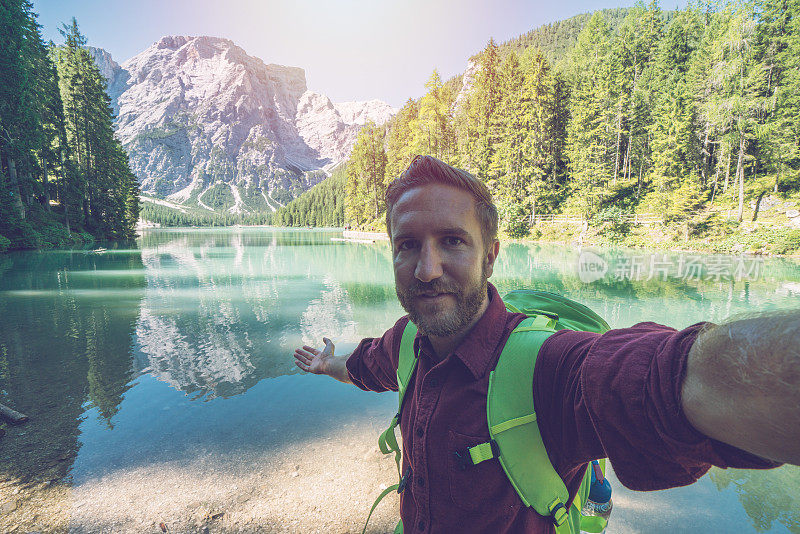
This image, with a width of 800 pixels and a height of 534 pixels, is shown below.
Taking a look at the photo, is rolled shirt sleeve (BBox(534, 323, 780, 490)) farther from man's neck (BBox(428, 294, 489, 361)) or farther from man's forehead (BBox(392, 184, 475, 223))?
man's forehead (BBox(392, 184, 475, 223))

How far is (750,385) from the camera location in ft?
1.89

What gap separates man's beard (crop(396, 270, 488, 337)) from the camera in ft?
4.43

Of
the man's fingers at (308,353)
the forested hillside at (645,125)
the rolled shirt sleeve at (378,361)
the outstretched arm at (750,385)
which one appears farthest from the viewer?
the forested hillside at (645,125)

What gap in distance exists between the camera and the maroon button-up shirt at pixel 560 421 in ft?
2.45

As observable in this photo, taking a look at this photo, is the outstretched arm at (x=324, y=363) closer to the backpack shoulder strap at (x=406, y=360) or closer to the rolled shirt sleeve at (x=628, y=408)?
the backpack shoulder strap at (x=406, y=360)

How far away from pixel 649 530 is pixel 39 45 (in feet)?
146

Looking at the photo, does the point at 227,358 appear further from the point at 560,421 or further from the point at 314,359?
the point at 560,421

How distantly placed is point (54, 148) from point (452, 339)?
45509mm

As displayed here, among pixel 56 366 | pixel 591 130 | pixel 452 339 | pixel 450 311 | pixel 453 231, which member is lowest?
pixel 56 366

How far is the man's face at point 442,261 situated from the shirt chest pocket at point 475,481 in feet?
1.25

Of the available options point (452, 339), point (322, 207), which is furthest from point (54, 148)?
point (322, 207)

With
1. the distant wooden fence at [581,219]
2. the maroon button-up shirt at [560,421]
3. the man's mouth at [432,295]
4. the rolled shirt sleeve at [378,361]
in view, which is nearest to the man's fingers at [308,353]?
the rolled shirt sleeve at [378,361]

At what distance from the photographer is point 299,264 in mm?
20766

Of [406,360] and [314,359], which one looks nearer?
[406,360]
